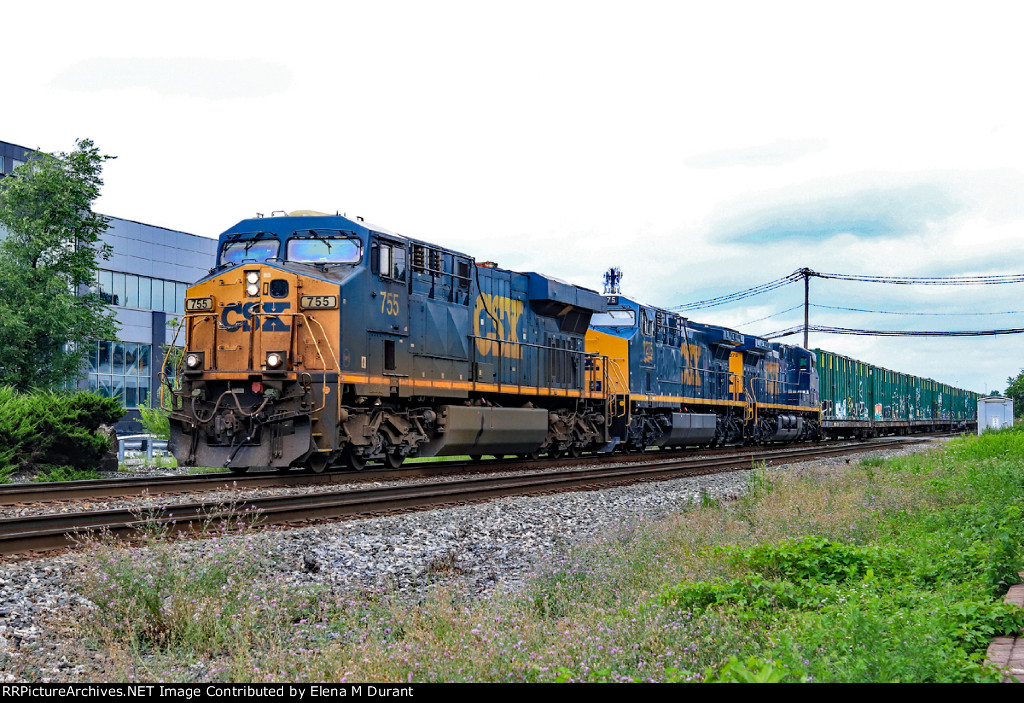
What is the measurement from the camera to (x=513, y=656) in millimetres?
4383

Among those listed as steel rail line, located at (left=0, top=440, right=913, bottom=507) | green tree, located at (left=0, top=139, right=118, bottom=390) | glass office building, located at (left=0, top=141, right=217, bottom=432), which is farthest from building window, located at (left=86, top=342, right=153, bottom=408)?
steel rail line, located at (left=0, top=440, right=913, bottom=507)

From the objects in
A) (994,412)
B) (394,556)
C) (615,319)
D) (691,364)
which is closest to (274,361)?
(394,556)

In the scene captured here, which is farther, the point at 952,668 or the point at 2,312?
the point at 2,312

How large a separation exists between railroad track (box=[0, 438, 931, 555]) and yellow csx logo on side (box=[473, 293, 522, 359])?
2.59 m

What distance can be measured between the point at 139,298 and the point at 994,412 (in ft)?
129

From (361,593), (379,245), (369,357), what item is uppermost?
Result: (379,245)

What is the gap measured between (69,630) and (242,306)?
8.25m

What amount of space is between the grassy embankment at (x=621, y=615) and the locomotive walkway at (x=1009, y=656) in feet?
0.23

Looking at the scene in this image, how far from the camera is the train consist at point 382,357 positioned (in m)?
12.7

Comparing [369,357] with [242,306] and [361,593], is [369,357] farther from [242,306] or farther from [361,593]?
[361,593]

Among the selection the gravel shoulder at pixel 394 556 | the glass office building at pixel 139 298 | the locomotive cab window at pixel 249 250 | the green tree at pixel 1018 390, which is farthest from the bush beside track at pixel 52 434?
the green tree at pixel 1018 390

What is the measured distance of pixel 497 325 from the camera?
17.3 meters
